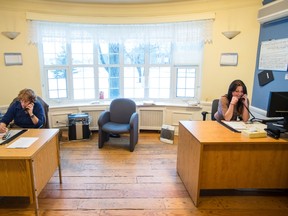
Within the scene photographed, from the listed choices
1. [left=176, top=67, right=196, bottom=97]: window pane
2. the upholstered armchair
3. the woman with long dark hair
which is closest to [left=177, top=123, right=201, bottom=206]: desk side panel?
the woman with long dark hair

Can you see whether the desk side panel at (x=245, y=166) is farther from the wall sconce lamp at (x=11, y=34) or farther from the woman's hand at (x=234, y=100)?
the wall sconce lamp at (x=11, y=34)

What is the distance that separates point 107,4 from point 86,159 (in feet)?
9.45

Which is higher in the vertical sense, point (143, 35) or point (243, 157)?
point (143, 35)

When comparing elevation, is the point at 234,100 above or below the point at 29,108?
above

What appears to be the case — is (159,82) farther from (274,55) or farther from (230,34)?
(274,55)

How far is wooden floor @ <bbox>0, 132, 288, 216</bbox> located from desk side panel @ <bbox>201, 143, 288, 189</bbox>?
21 centimetres

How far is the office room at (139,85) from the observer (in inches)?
98.0

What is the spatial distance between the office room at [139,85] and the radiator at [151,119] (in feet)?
0.07

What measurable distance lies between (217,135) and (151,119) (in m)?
2.24

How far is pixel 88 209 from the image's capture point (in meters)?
2.24

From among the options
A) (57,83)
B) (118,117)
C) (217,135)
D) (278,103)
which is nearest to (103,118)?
(118,117)

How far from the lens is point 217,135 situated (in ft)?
7.73

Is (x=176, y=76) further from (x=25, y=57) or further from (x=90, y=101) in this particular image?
(x=25, y=57)

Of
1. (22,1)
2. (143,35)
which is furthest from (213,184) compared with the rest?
(22,1)
